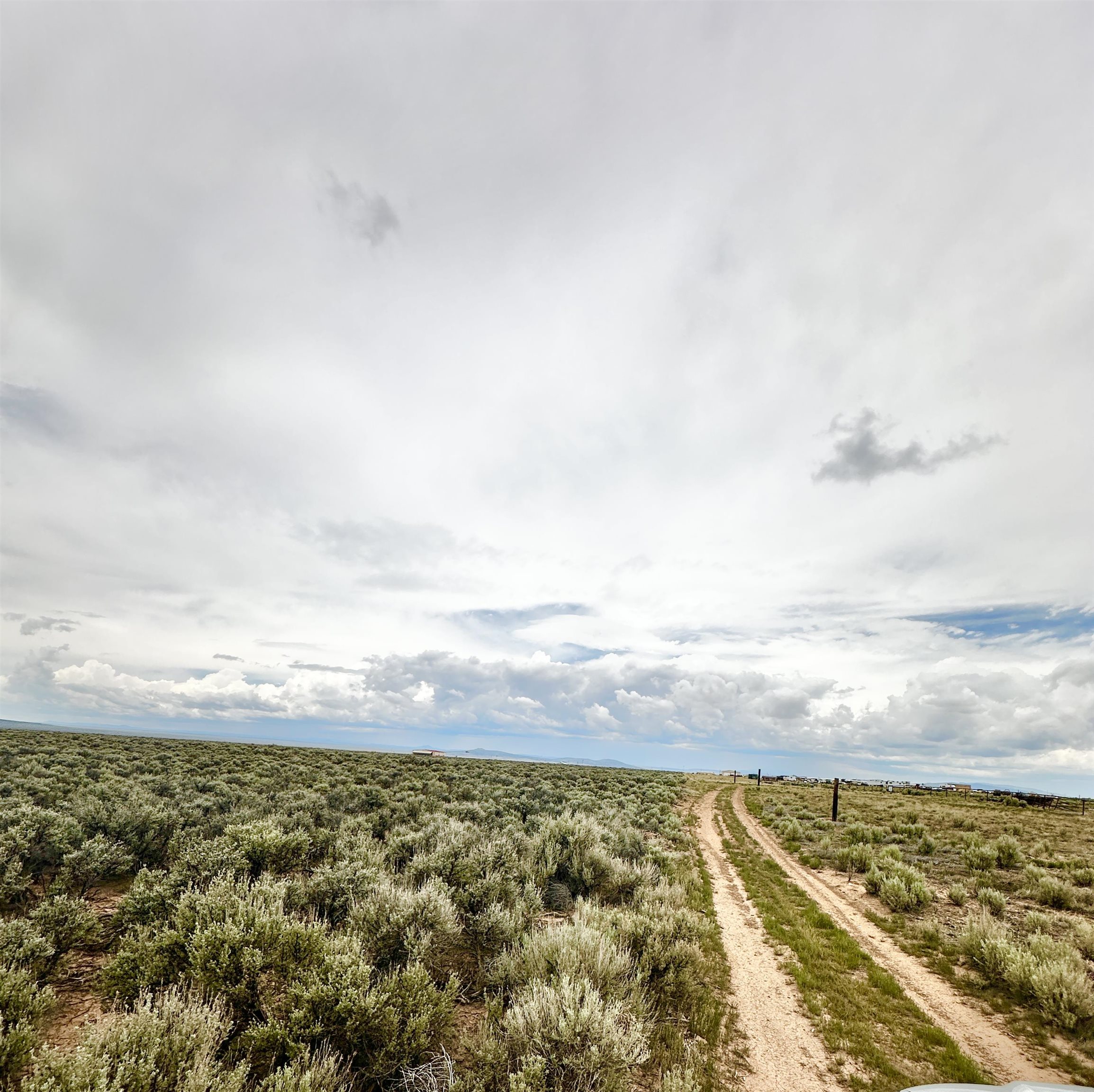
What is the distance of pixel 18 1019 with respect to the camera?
17.3ft

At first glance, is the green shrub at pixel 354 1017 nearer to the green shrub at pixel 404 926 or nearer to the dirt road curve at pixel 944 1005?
the green shrub at pixel 404 926

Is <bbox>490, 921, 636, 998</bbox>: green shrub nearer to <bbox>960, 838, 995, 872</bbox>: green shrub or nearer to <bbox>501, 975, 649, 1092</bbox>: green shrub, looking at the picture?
<bbox>501, 975, 649, 1092</bbox>: green shrub

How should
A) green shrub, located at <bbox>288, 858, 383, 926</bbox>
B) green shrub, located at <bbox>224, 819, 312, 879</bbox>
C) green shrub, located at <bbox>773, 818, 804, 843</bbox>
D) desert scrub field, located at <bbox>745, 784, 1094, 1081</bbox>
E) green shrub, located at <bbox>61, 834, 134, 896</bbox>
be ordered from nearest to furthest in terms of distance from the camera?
green shrub, located at <bbox>288, 858, 383, 926</bbox>
desert scrub field, located at <bbox>745, 784, 1094, 1081</bbox>
green shrub, located at <bbox>61, 834, 134, 896</bbox>
green shrub, located at <bbox>224, 819, 312, 879</bbox>
green shrub, located at <bbox>773, 818, 804, 843</bbox>

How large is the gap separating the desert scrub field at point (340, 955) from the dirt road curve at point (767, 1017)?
1.81ft

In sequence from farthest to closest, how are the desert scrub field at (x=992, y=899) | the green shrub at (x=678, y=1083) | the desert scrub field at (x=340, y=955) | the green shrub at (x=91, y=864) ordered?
the green shrub at (x=91, y=864)
the desert scrub field at (x=992, y=899)
the green shrub at (x=678, y=1083)
the desert scrub field at (x=340, y=955)

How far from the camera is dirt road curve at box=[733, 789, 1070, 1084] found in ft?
25.0

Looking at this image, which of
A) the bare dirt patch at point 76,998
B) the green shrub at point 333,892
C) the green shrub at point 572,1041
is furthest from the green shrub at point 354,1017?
the green shrub at point 333,892

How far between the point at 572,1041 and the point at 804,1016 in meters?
6.44

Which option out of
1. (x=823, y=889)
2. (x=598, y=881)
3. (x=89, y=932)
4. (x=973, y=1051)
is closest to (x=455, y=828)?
(x=598, y=881)

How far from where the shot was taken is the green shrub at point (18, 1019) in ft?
15.0

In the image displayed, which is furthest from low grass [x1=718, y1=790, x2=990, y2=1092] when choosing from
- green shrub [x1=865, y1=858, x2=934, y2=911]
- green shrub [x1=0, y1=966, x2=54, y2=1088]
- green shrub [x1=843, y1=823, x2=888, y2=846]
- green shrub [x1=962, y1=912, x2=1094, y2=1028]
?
green shrub [x1=843, y1=823, x2=888, y2=846]

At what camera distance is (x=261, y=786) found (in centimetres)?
2228

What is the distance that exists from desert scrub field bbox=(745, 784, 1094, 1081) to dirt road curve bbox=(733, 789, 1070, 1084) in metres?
0.42

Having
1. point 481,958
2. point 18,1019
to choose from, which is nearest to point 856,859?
point 481,958
